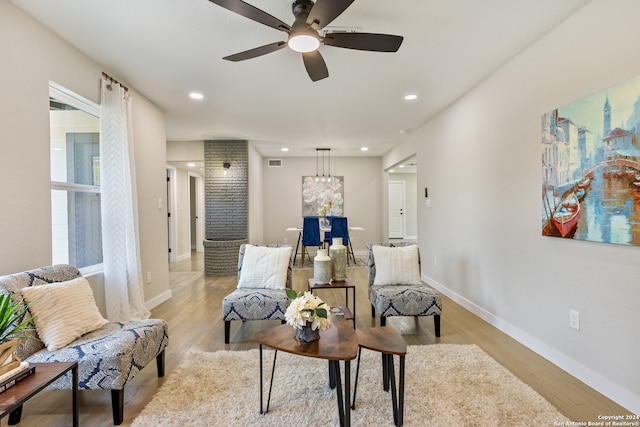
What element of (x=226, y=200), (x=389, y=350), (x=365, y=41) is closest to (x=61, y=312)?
(x=389, y=350)

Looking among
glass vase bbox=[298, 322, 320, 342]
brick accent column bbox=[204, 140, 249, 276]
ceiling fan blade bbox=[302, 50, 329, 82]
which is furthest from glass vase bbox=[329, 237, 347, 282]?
brick accent column bbox=[204, 140, 249, 276]

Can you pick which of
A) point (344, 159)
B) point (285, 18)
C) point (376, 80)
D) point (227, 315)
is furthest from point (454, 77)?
point (344, 159)

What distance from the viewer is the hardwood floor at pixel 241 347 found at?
1.77 meters

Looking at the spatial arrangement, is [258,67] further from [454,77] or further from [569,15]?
[569,15]

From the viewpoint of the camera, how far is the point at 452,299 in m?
3.88

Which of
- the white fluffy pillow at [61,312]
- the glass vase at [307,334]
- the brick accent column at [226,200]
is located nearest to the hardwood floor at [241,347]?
the white fluffy pillow at [61,312]

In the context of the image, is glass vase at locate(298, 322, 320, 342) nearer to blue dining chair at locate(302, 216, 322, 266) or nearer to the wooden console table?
the wooden console table

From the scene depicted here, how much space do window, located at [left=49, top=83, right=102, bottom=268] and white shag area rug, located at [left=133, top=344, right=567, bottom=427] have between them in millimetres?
1448

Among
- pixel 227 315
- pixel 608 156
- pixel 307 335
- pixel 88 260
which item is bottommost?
pixel 227 315

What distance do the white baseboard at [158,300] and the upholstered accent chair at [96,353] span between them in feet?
6.01

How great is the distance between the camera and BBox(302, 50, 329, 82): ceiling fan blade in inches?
82.4

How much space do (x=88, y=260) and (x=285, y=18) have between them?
9.07ft

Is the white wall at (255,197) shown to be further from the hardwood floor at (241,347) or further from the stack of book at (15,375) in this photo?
the stack of book at (15,375)

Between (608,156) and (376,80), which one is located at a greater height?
(376,80)
